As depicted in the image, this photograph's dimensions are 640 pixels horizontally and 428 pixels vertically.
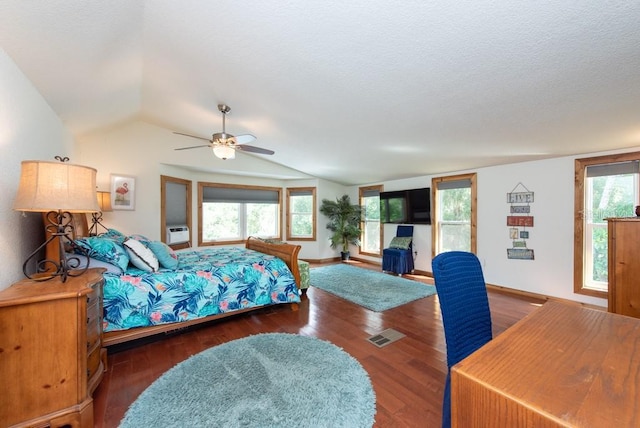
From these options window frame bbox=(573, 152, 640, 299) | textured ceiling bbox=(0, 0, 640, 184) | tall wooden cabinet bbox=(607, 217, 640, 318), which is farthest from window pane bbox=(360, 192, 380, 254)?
tall wooden cabinet bbox=(607, 217, 640, 318)

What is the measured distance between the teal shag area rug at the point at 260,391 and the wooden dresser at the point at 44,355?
0.35 metres

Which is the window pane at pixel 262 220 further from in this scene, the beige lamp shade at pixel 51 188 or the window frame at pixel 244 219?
the beige lamp shade at pixel 51 188

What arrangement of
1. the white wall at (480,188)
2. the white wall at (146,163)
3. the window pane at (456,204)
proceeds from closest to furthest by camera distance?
1. the white wall at (480,188)
2. the white wall at (146,163)
3. the window pane at (456,204)

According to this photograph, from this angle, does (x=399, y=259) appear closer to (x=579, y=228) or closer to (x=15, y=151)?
(x=579, y=228)

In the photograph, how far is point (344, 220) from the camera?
6.72 m

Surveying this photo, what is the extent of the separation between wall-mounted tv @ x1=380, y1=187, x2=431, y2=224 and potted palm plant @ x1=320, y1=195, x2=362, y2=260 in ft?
2.45

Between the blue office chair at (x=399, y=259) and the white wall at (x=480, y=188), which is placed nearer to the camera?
the white wall at (x=480, y=188)

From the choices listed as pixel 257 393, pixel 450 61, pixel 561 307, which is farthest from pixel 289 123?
pixel 561 307

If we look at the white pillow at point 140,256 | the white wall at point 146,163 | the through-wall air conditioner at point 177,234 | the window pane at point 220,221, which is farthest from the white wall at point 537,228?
the through-wall air conditioner at point 177,234

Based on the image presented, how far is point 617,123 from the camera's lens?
8.48 feet

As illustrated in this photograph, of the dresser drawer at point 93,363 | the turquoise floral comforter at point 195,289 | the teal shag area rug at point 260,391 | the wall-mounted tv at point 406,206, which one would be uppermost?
the wall-mounted tv at point 406,206

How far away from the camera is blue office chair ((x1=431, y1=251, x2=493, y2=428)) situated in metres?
1.11

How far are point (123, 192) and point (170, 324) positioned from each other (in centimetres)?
286

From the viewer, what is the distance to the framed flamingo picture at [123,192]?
4.17m
